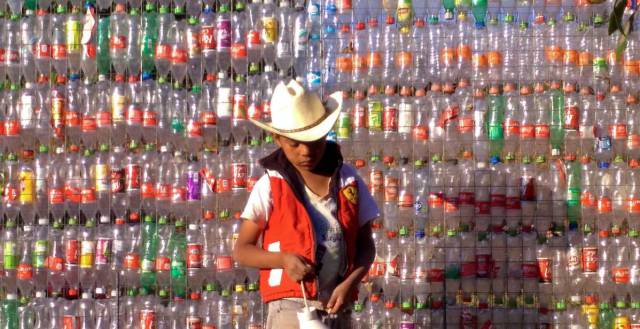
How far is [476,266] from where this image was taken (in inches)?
302

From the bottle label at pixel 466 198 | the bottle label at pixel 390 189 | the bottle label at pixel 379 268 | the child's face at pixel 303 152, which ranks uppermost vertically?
the child's face at pixel 303 152

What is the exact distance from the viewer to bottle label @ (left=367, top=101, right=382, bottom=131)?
7.70m

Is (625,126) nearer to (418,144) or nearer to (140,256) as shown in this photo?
(418,144)

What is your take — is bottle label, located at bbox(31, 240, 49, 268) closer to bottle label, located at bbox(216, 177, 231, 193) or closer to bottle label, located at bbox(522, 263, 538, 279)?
bottle label, located at bbox(216, 177, 231, 193)

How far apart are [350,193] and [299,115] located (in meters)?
0.39

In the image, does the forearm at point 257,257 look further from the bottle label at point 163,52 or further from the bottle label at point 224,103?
the bottle label at point 163,52

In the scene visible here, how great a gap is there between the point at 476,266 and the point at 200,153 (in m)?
2.22

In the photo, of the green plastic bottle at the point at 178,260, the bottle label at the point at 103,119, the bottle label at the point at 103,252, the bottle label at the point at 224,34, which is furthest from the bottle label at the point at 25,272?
the bottle label at the point at 224,34

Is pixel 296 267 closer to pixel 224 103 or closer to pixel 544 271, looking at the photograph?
pixel 224 103

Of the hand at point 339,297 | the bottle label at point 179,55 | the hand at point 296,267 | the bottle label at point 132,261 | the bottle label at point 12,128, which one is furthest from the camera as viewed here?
the bottle label at point 12,128

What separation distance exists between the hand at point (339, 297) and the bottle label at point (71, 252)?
4.02m

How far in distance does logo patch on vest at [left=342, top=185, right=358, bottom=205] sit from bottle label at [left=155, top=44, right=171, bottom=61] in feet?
12.5

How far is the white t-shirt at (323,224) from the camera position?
423cm

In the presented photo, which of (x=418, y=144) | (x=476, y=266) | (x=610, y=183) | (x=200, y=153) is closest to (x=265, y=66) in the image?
(x=200, y=153)
